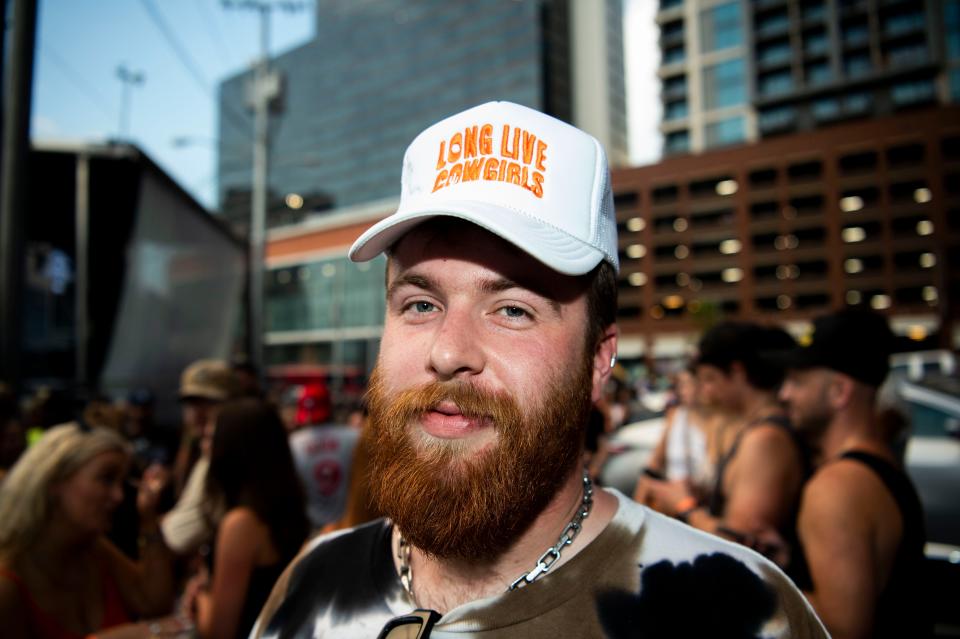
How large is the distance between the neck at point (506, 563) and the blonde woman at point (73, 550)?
1.94m

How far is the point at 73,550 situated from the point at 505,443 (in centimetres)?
255

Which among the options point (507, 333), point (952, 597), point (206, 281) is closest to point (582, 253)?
point (507, 333)

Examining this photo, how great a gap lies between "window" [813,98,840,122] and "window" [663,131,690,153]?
11.7 metres

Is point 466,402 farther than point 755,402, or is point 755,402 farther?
point 755,402

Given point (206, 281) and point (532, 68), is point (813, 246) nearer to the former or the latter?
point (532, 68)

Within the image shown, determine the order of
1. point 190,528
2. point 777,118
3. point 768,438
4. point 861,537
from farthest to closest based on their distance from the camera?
1. point 777,118
2. point 190,528
3. point 768,438
4. point 861,537

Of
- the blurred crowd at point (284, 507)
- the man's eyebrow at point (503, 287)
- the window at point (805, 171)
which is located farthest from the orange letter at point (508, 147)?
the window at point (805, 171)

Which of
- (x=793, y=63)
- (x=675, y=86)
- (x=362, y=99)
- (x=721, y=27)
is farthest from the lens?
(x=362, y=99)

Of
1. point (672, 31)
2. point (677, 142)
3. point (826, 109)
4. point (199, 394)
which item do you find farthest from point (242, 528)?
point (672, 31)

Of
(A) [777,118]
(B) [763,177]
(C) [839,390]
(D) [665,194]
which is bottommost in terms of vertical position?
(C) [839,390]

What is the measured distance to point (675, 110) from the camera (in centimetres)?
6266

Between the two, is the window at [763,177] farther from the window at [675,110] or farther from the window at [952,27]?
the window at [952,27]

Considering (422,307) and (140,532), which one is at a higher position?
(422,307)

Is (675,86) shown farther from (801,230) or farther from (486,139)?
(486,139)
